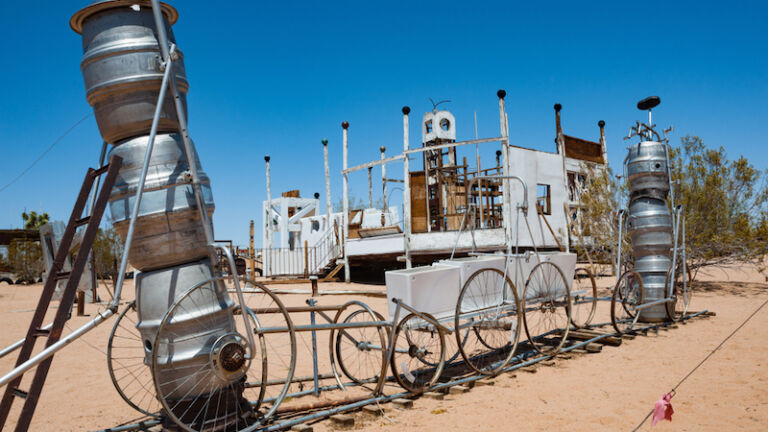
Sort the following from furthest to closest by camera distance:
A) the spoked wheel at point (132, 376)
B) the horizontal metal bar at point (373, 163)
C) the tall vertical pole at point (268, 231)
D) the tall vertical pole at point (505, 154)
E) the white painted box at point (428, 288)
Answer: the tall vertical pole at point (268, 231) → the horizontal metal bar at point (373, 163) → the tall vertical pole at point (505, 154) → the white painted box at point (428, 288) → the spoked wheel at point (132, 376)

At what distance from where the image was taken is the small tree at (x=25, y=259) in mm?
31422

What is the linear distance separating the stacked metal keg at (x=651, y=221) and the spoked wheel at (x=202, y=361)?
7781 mm

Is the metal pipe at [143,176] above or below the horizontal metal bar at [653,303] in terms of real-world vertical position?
above

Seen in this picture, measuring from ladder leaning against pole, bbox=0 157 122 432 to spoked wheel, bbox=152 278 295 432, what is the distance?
0.64 metres

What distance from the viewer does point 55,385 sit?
6.79 meters

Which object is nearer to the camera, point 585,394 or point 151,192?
point 151,192

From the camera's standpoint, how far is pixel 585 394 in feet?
18.1

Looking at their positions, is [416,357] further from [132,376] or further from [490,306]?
[132,376]

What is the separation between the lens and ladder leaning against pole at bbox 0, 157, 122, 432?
3389 mm

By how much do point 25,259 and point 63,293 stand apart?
3432 cm

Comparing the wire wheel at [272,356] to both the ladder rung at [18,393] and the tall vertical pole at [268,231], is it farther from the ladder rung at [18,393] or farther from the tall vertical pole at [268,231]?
the tall vertical pole at [268,231]

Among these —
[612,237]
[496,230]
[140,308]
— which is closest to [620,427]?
[140,308]

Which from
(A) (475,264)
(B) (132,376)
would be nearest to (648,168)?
(A) (475,264)

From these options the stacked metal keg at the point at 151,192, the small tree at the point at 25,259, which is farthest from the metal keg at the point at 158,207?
the small tree at the point at 25,259
